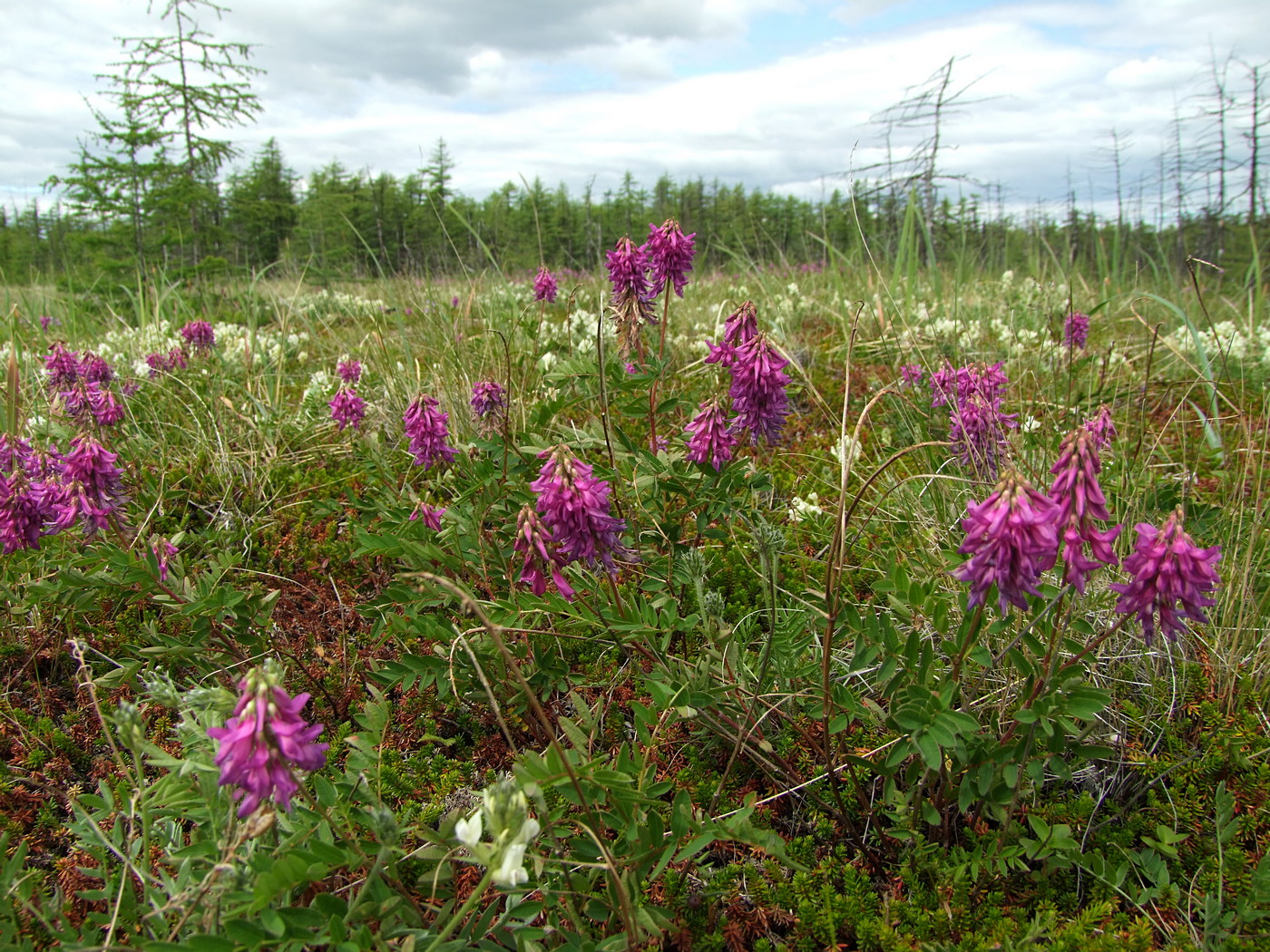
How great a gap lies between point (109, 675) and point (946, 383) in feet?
11.7

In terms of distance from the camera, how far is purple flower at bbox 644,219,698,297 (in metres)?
3.20

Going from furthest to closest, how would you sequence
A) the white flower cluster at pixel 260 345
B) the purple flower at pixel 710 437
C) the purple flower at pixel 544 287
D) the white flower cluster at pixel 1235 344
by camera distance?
1. the white flower cluster at pixel 260 345
2. the purple flower at pixel 544 287
3. the white flower cluster at pixel 1235 344
4. the purple flower at pixel 710 437

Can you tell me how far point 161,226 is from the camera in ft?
46.5

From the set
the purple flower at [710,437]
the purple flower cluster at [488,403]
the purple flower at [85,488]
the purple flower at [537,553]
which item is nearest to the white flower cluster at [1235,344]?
the purple flower at [710,437]

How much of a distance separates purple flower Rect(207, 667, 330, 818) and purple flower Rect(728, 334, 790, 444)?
1768 millimetres

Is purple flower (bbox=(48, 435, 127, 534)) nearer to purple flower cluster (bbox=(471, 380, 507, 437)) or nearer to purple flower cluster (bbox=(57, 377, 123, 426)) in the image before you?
purple flower cluster (bbox=(57, 377, 123, 426))

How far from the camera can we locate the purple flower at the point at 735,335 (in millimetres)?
2859

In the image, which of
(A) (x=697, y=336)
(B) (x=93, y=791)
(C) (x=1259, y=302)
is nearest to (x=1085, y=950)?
(B) (x=93, y=791)

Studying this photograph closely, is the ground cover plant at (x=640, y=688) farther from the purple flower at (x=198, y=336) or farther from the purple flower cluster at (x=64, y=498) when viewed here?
the purple flower at (x=198, y=336)

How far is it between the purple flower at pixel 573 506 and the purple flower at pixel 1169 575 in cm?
122

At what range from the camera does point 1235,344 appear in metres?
4.81

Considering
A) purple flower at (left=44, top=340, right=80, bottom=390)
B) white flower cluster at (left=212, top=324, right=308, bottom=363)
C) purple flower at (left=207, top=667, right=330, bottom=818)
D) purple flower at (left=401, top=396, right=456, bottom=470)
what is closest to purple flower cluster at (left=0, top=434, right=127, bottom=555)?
purple flower at (left=401, top=396, right=456, bottom=470)

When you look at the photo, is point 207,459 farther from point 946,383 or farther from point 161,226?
point 161,226

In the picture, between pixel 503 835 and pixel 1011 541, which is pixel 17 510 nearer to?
pixel 503 835
